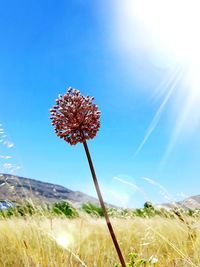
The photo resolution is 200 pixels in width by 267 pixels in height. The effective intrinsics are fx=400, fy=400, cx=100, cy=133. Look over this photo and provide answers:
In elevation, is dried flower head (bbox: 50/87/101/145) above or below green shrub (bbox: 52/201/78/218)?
below

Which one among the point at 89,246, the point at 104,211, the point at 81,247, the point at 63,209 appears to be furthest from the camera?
the point at 63,209

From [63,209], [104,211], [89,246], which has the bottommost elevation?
[104,211]

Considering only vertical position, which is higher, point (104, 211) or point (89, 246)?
point (89, 246)

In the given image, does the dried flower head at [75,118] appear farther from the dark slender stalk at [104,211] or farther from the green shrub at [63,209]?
the green shrub at [63,209]

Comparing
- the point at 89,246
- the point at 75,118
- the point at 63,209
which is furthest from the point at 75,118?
the point at 63,209

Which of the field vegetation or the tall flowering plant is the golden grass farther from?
the tall flowering plant

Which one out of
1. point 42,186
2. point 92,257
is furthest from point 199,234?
point 42,186

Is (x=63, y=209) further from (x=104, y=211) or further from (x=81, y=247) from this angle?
(x=104, y=211)

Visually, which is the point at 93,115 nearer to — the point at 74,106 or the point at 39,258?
the point at 74,106

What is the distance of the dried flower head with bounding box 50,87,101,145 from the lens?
209cm

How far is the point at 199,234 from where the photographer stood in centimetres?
484

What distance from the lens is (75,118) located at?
2119 millimetres

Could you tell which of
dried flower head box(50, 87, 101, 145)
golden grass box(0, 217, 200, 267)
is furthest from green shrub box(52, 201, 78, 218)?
dried flower head box(50, 87, 101, 145)

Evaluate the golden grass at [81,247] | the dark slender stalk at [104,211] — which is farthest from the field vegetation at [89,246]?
the dark slender stalk at [104,211]
